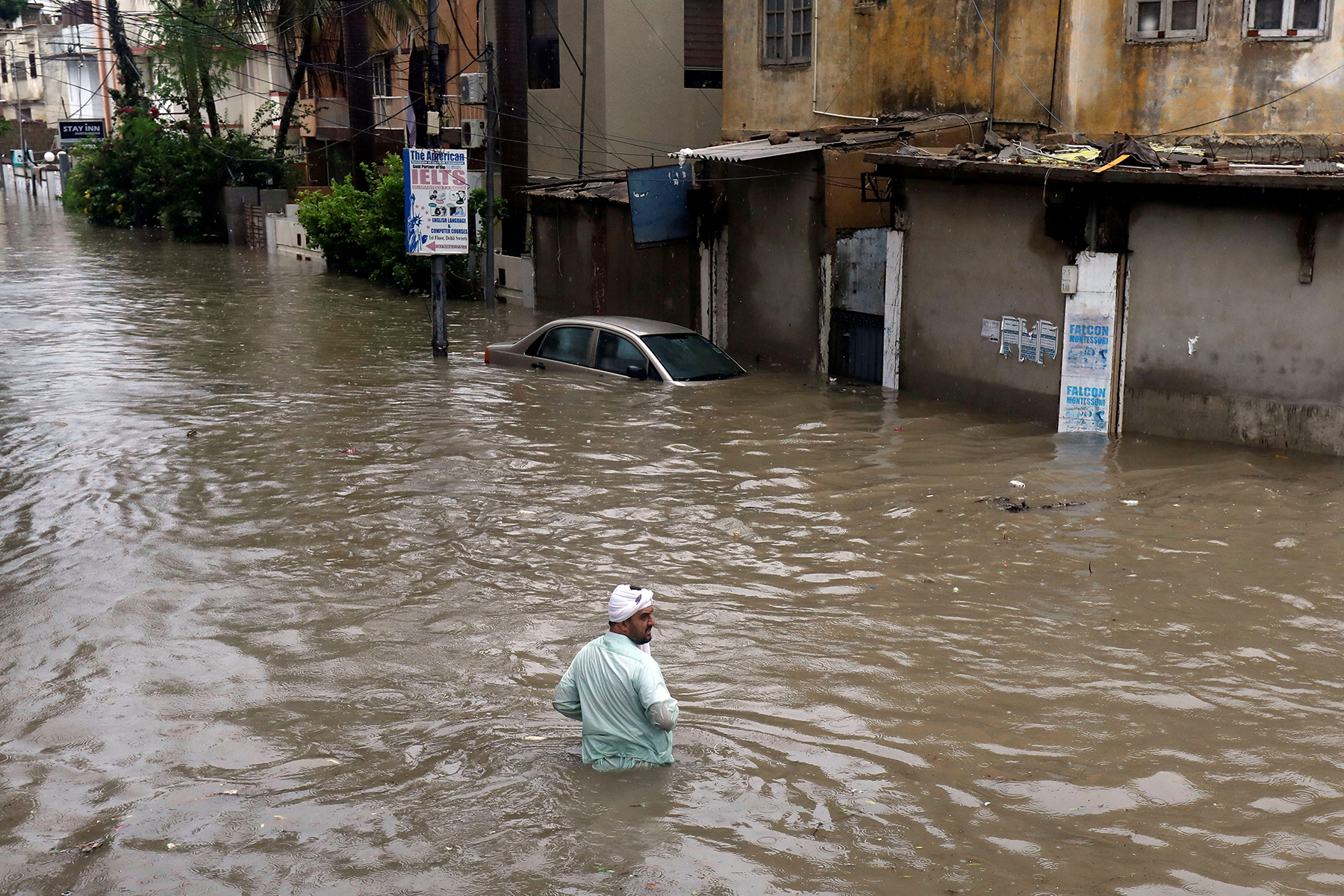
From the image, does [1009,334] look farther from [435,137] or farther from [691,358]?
[435,137]

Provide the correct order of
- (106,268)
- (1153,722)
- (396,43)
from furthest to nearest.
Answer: (396,43)
(106,268)
(1153,722)

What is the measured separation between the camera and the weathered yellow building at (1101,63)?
1441 centimetres

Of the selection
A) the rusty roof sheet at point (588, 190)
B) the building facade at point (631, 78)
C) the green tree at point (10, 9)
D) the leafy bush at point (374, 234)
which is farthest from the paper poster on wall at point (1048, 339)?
the green tree at point (10, 9)

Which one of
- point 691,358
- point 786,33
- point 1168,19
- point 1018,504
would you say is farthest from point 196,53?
point 1018,504

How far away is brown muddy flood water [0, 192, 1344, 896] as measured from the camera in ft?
17.7

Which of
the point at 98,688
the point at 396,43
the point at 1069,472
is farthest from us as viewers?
the point at 396,43

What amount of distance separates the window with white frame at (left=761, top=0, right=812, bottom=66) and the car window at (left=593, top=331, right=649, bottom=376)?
640cm

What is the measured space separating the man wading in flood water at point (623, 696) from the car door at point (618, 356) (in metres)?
9.20

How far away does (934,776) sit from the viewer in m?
6.04

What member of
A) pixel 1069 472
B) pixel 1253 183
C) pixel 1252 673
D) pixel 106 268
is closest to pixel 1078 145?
pixel 1253 183

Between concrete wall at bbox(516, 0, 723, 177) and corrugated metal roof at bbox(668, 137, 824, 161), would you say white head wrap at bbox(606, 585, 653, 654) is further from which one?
concrete wall at bbox(516, 0, 723, 177)

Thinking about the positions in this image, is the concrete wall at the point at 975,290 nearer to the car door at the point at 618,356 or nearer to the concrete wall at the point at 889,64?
the concrete wall at the point at 889,64

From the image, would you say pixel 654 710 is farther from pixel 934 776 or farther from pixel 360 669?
pixel 360 669

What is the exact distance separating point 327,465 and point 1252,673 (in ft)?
27.0
